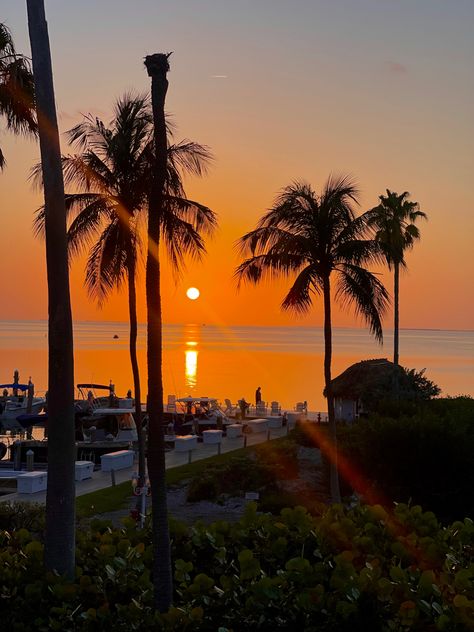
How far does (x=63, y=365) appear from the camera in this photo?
364 inches

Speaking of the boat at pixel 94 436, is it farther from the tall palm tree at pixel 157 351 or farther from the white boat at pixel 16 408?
the tall palm tree at pixel 157 351

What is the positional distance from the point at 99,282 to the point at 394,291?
31.7 meters

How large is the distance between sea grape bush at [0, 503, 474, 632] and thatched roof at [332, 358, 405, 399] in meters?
31.7

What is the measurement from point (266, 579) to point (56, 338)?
389cm

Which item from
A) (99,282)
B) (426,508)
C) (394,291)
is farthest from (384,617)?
(394,291)

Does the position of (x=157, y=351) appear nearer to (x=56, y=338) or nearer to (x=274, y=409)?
(x=56, y=338)

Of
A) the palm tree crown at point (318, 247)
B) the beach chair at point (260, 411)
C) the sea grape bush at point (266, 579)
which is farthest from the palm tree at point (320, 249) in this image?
the beach chair at point (260, 411)

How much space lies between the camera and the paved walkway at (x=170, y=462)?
983 inches

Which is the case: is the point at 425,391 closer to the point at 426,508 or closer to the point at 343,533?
the point at 426,508

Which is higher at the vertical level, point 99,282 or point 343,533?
point 99,282

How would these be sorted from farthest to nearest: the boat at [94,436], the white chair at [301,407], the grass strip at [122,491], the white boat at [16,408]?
the white chair at [301,407] → the white boat at [16,408] → the boat at [94,436] → the grass strip at [122,491]

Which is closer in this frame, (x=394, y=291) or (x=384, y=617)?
(x=384, y=617)

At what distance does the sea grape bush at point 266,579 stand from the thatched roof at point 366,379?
3173 centimetres

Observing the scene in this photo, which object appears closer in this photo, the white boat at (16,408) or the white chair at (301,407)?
the white boat at (16,408)
